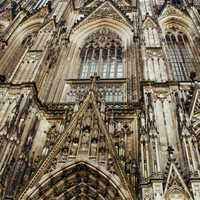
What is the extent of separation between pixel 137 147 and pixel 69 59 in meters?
8.16

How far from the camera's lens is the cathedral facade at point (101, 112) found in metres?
11.2

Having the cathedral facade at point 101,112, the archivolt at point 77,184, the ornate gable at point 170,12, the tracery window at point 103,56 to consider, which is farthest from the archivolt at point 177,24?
the archivolt at point 77,184

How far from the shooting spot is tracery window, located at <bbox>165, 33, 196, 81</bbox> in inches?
705

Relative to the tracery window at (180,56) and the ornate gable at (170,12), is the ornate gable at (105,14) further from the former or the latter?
the tracery window at (180,56)

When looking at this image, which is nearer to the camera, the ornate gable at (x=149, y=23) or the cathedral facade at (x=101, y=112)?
the cathedral facade at (x=101, y=112)

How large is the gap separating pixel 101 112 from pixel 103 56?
6383mm

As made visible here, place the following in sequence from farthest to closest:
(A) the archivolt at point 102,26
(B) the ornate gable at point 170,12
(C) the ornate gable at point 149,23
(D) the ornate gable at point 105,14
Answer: (D) the ornate gable at point 105,14 → (B) the ornate gable at point 170,12 → (A) the archivolt at point 102,26 → (C) the ornate gable at point 149,23

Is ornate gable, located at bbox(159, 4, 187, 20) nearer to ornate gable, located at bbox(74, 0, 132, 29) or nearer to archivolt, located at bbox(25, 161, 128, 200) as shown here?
ornate gable, located at bbox(74, 0, 132, 29)

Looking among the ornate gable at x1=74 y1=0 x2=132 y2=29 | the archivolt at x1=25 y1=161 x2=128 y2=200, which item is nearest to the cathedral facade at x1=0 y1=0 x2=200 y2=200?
the archivolt at x1=25 y1=161 x2=128 y2=200

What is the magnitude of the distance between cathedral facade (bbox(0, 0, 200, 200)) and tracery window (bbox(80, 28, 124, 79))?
0.06m

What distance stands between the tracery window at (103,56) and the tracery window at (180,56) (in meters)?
2.85

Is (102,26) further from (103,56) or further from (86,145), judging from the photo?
(86,145)

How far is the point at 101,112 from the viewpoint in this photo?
1431 centimetres

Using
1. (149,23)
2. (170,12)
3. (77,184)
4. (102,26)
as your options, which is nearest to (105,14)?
(102,26)
